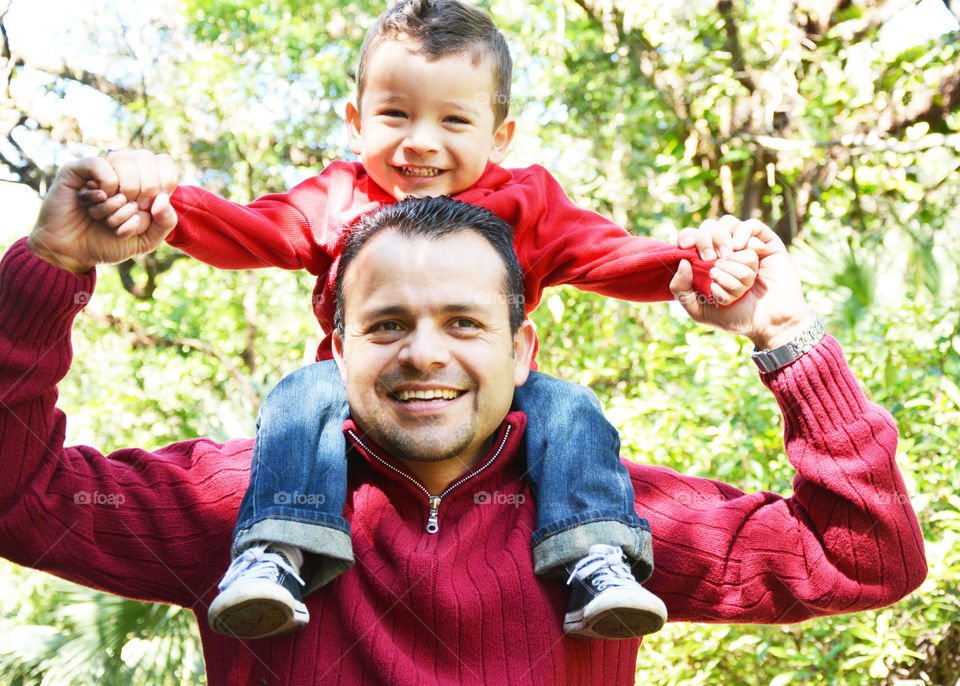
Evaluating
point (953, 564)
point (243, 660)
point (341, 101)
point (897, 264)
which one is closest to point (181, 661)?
point (243, 660)

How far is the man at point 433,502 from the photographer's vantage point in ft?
5.57

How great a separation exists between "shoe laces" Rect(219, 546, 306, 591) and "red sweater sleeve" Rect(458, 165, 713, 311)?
805mm

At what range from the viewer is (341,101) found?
775 centimetres

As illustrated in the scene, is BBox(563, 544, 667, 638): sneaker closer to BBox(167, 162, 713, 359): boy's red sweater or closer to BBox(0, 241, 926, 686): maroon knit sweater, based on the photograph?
BBox(0, 241, 926, 686): maroon knit sweater

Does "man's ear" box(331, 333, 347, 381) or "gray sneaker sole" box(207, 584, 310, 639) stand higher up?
"man's ear" box(331, 333, 347, 381)

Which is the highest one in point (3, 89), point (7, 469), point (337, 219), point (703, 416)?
point (3, 89)

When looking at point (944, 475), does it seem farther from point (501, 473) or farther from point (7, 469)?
point (7, 469)

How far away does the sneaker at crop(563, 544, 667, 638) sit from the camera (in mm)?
1626

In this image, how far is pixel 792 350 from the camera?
71.3 inches

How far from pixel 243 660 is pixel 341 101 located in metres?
6.47

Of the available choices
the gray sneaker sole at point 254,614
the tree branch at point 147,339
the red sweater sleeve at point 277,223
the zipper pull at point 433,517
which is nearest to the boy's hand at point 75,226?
the red sweater sleeve at point 277,223

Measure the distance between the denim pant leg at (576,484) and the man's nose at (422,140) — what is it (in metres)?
0.57

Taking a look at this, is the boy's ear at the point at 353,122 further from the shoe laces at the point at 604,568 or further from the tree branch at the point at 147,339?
the tree branch at the point at 147,339

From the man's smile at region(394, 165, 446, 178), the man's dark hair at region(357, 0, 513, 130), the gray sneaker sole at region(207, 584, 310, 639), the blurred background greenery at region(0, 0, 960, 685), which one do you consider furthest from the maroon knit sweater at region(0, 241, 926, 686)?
the blurred background greenery at region(0, 0, 960, 685)
